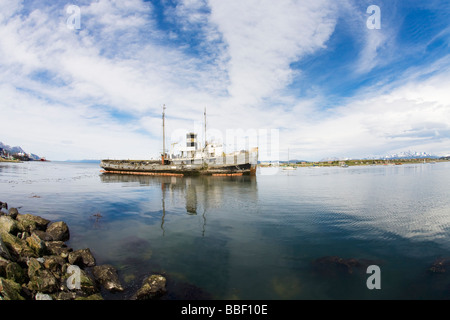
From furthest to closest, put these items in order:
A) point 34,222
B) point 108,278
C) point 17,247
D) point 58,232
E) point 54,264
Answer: point 34,222 < point 58,232 < point 17,247 < point 54,264 < point 108,278

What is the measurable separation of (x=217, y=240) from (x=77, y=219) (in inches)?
504

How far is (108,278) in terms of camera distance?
794 centimetres

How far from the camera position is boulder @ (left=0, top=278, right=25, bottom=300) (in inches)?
240

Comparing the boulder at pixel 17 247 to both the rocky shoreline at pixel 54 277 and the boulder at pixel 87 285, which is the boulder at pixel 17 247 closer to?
the rocky shoreline at pixel 54 277

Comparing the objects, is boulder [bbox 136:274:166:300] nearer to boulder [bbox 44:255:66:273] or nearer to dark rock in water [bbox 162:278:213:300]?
dark rock in water [bbox 162:278:213:300]

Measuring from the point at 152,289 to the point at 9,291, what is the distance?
430 cm

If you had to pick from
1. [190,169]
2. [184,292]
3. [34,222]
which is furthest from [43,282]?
[190,169]

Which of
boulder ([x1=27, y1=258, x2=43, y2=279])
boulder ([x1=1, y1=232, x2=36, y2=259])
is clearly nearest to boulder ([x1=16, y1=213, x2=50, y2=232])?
boulder ([x1=1, y1=232, x2=36, y2=259])

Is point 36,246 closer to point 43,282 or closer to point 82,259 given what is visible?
point 82,259

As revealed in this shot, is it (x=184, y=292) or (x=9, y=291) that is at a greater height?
(x=9, y=291)

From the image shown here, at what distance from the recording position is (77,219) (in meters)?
16.7

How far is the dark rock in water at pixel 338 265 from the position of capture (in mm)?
8852

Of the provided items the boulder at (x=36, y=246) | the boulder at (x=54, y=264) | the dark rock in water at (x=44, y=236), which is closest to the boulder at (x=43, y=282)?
the boulder at (x=54, y=264)
